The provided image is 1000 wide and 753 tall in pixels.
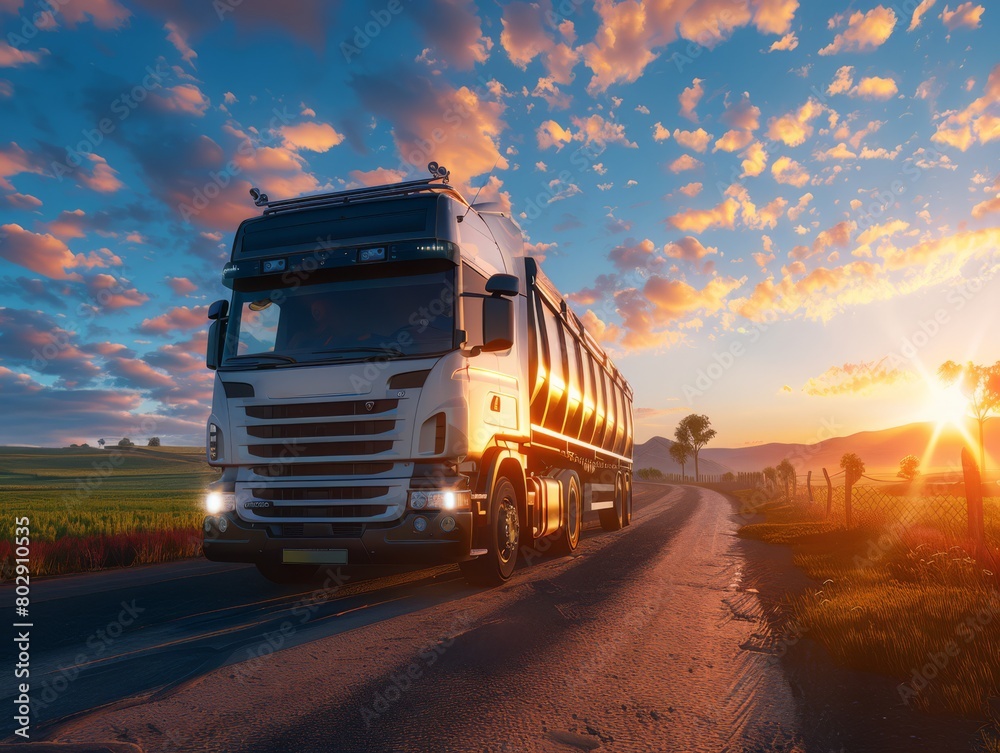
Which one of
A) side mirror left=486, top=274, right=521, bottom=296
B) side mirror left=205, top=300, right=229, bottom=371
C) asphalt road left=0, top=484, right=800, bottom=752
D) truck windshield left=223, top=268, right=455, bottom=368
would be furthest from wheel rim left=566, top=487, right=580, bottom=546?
side mirror left=205, top=300, right=229, bottom=371

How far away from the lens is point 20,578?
27.7 feet

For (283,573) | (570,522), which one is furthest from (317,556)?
(570,522)

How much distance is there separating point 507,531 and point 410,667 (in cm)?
327

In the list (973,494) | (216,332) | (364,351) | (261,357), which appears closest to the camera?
(364,351)

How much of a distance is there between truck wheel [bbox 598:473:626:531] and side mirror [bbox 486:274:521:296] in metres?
9.43

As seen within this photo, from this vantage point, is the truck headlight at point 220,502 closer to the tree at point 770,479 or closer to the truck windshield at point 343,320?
the truck windshield at point 343,320

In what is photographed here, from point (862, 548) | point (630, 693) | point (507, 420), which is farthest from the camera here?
point (862, 548)

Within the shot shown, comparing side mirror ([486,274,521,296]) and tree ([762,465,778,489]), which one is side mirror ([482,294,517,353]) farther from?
tree ([762,465,778,489])

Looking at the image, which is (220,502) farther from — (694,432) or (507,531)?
(694,432)

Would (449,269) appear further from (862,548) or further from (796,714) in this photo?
(862,548)

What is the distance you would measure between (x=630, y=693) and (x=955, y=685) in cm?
184

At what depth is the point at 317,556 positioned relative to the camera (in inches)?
Result: 250

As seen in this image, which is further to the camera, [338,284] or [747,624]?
[338,284]

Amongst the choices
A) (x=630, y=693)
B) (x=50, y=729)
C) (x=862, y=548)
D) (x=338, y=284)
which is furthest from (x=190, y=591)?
(x=862, y=548)
